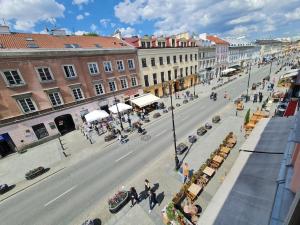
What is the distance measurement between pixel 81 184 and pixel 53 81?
15408 millimetres

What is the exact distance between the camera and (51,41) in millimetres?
23047

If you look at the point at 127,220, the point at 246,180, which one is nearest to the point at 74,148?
the point at 127,220

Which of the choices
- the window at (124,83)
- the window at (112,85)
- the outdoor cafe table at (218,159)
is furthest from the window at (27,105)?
the outdoor cafe table at (218,159)

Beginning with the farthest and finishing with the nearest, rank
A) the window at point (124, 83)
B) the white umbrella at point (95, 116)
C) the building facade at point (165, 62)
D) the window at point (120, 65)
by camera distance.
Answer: the building facade at point (165, 62), the window at point (124, 83), the window at point (120, 65), the white umbrella at point (95, 116)

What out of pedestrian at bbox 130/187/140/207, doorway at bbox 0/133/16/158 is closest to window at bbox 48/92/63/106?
doorway at bbox 0/133/16/158

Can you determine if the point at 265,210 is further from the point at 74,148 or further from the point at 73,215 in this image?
the point at 74,148

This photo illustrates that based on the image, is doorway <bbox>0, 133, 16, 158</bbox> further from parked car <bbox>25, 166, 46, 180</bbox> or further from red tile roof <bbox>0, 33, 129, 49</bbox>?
red tile roof <bbox>0, 33, 129, 49</bbox>

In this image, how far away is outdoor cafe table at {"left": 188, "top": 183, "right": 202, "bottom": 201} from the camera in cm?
1024

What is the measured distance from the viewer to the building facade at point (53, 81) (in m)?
19.1

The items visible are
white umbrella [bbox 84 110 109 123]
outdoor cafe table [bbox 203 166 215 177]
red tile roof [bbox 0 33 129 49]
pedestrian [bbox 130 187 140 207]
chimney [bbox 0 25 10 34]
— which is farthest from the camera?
white umbrella [bbox 84 110 109 123]

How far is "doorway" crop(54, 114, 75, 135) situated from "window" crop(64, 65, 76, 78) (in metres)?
6.23

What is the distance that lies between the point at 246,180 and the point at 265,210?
5.33 ft

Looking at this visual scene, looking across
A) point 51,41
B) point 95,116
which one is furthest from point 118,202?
point 51,41

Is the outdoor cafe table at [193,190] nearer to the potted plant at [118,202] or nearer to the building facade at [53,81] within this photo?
the potted plant at [118,202]
